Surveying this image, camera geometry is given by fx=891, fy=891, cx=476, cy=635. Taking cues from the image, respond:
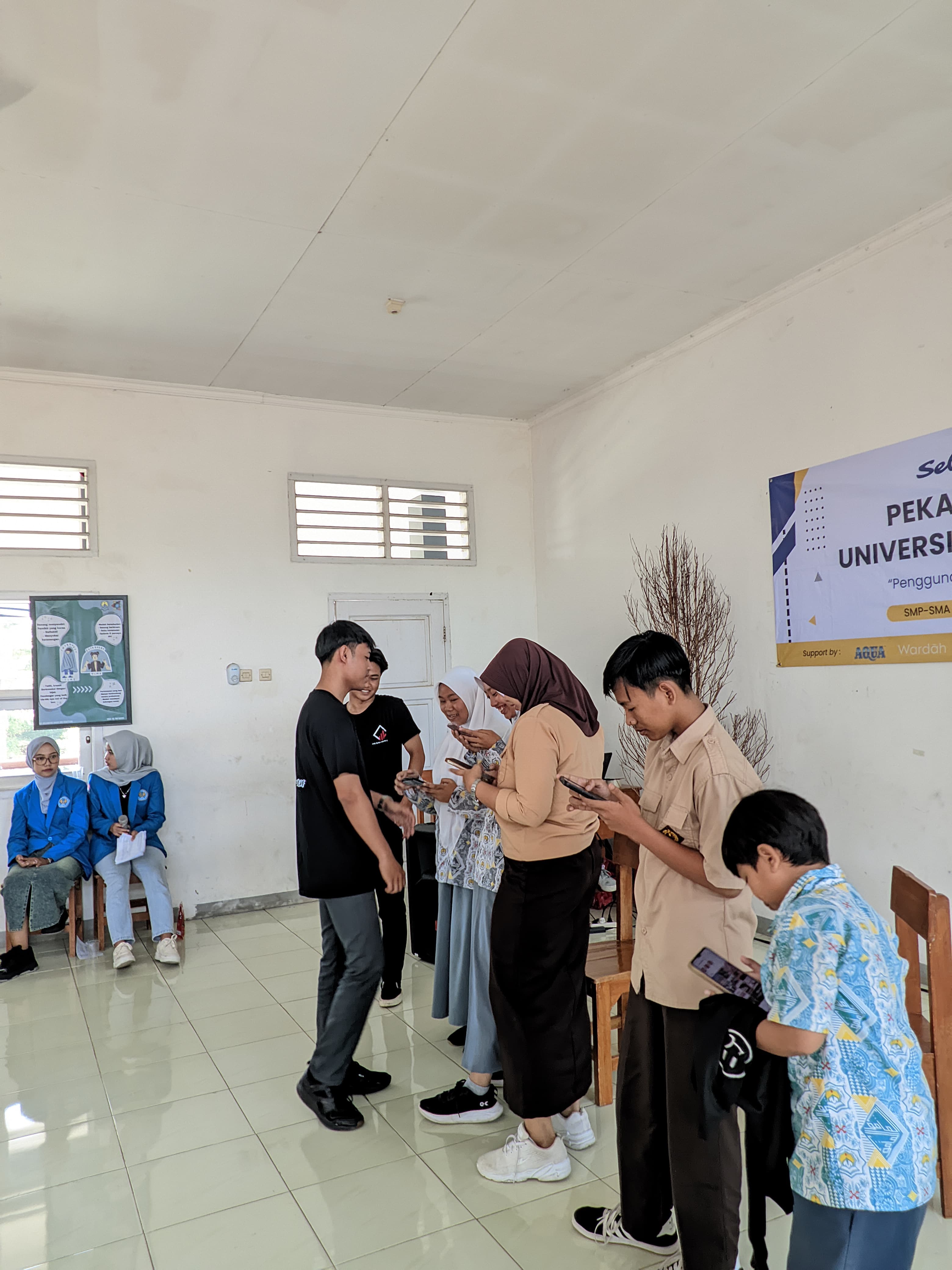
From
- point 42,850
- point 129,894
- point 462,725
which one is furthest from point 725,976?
point 42,850

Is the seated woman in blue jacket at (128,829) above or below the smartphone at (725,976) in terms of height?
below

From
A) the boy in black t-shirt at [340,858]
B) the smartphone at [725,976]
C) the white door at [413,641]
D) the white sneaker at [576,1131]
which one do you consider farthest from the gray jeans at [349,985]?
the white door at [413,641]

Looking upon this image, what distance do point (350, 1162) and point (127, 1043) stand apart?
1535mm

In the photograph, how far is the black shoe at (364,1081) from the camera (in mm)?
3246

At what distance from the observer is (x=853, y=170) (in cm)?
361

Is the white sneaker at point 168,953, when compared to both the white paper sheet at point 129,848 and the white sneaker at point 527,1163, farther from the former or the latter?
the white sneaker at point 527,1163

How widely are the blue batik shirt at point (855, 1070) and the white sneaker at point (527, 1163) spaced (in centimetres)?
134

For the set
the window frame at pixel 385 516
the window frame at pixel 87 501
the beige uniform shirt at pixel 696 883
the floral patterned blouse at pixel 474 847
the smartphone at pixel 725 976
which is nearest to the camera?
the smartphone at pixel 725 976

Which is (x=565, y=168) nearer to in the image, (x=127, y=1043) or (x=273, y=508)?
(x=273, y=508)

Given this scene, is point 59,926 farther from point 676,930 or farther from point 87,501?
point 676,930

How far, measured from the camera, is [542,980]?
2555 mm

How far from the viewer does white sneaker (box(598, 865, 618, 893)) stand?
17.7 feet

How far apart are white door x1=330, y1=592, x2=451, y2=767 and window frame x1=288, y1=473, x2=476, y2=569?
26 centimetres

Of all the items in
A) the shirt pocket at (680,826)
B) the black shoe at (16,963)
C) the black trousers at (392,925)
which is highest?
the shirt pocket at (680,826)
